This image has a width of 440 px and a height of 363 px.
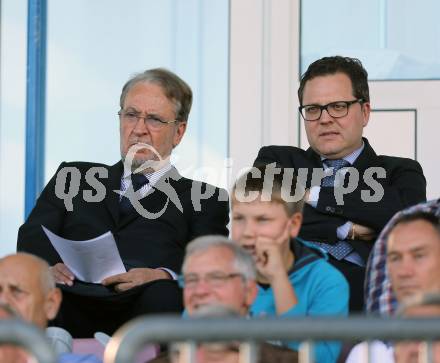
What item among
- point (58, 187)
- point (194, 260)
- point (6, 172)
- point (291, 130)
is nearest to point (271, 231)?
point (194, 260)

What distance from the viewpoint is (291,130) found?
22.0ft

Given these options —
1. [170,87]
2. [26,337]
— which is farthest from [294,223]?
[26,337]

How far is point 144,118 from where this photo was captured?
561 centimetres

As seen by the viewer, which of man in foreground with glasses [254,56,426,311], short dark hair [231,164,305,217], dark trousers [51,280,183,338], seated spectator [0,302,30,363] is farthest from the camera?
man in foreground with glasses [254,56,426,311]

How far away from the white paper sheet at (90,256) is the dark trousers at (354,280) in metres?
0.83

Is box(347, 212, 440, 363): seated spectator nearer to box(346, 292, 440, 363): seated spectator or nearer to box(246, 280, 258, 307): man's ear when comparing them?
box(246, 280, 258, 307): man's ear

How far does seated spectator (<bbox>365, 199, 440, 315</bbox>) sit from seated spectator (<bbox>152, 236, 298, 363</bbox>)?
0.54 meters

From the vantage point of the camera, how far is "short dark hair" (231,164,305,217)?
4.43 meters

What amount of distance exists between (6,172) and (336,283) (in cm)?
301

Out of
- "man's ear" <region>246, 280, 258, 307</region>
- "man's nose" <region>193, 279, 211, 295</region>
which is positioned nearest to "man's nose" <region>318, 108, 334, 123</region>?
"man's ear" <region>246, 280, 258, 307</region>

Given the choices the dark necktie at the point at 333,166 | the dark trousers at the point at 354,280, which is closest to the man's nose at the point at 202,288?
the dark trousers at the point at 354,280

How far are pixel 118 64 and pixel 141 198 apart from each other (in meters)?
1.59

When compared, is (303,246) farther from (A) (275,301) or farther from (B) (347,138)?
(B) (347,138)

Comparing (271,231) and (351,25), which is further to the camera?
(351,25)
